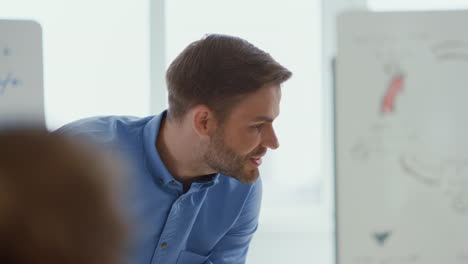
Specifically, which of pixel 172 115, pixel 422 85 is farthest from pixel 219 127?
pixel 422 85

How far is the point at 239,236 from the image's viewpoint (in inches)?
66.1

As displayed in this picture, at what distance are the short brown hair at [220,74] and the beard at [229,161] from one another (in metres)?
0.09

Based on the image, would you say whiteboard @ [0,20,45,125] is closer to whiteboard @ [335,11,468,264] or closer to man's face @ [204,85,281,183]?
man's face @ [204,85,281,183]

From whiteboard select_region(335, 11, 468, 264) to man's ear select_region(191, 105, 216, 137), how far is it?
0.76 meters

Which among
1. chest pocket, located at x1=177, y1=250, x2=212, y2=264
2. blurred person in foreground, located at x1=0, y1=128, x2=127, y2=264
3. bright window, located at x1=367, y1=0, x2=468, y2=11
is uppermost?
bright window, located at x1=367, y1=0, x2=468, y2=11

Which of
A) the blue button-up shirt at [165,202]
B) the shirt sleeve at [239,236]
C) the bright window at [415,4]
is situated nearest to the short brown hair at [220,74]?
the blue button-up shirt at [165,202]

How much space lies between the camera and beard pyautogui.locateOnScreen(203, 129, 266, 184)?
4.82ft

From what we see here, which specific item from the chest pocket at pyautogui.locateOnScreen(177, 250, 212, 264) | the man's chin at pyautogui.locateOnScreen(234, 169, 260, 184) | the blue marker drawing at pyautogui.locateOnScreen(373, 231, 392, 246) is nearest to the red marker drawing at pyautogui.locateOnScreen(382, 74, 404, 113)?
the blue marker drawing at pyautogui.locateOnScreen(373, 231, 392, 246)

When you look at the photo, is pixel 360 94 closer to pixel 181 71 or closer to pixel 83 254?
pixel 181 71

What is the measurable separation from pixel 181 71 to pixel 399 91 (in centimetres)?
100

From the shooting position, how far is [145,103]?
2.84 metres

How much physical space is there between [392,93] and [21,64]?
156 cm

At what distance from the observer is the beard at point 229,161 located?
1470 millimetres

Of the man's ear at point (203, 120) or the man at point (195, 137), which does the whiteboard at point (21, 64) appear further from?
the man's ear at point (203, 120)
